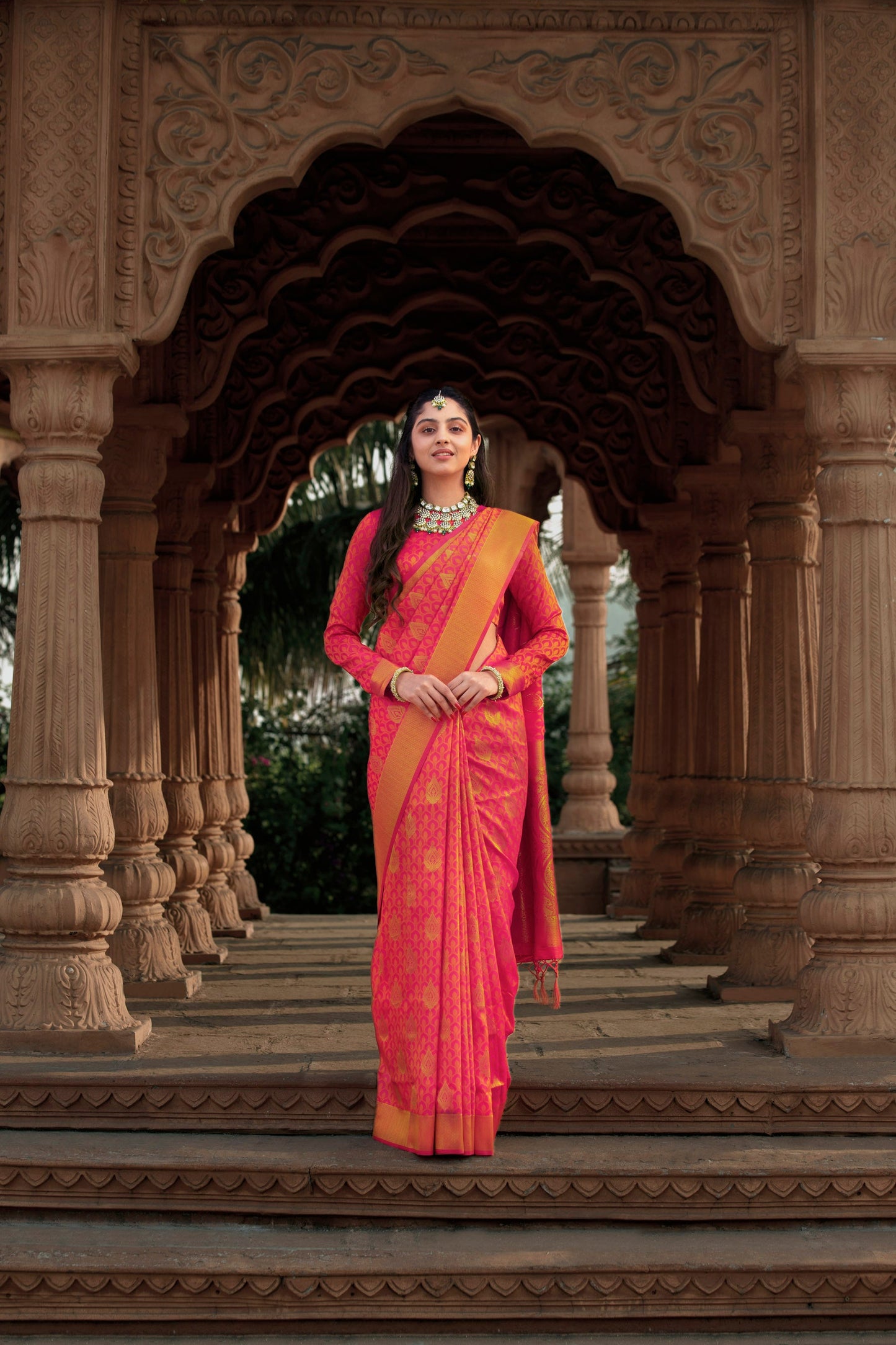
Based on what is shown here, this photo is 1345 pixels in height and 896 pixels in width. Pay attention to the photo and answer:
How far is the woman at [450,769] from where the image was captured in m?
4.35

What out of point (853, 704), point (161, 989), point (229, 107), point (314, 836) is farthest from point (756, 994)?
point (314, 836)

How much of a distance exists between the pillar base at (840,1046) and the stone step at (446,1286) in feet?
3.02

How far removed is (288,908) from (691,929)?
712 centimetres

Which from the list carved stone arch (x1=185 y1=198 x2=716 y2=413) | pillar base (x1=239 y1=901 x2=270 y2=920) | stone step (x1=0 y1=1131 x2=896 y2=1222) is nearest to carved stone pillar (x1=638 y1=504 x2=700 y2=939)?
carved stone arch (x1=185 y1=198 x2=716 y2=413)

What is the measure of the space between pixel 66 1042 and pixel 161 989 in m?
1.35

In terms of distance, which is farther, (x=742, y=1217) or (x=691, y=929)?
(x=691, y=929)

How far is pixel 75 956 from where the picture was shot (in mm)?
5289

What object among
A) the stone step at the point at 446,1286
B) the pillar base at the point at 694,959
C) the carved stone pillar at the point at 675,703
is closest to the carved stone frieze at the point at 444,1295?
the stone step at the point at 446,1286

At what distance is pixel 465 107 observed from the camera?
18.1 feet

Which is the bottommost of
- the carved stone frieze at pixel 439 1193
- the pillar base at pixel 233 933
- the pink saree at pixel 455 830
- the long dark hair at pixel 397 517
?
the carved stone frieze at pixel 439 1193

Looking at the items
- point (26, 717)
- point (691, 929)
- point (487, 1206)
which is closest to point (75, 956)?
point (26, 717)

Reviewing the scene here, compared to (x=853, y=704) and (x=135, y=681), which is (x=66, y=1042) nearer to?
(x=135, y=681)

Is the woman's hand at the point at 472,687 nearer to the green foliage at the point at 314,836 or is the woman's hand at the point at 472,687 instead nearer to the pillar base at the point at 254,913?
the pillar base at the point at 254,913

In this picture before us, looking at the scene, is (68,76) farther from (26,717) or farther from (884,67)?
(884,67)
